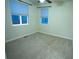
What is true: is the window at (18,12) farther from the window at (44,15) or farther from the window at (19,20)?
the window at (44,15)

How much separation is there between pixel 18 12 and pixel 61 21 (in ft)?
8.86

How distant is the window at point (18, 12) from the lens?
13.8 ft

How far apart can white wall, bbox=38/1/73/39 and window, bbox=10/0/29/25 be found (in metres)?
1.72

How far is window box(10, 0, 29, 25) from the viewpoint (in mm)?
4197

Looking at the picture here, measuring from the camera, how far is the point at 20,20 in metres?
4.94

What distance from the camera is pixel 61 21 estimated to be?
16.6 feet

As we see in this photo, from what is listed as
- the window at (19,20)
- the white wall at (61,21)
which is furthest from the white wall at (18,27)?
the white wall at (61,21)

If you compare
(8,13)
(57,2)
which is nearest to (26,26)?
(8,13)

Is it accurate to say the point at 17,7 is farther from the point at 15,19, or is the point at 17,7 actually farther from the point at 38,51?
the point at 38,51

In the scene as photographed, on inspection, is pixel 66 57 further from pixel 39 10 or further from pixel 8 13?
pixel 39 10

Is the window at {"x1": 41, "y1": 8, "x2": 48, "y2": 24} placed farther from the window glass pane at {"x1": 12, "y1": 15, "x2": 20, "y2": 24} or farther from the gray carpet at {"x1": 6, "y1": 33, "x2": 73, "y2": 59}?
the gray carpet at {"x1": 6, "y1": 33, "x2": 73, "y2": 59}

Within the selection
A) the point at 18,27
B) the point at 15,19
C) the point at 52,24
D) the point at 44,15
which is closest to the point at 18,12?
the point at 15,19
